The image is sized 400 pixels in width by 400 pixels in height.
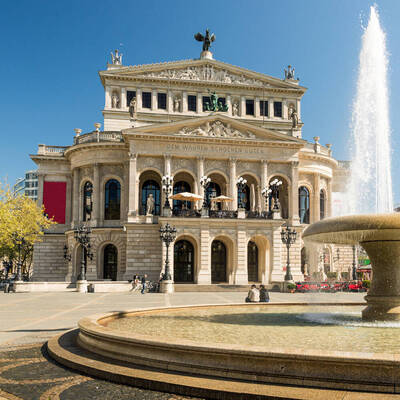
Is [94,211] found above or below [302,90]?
below

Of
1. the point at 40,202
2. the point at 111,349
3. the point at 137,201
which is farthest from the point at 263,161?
the point at 111,349

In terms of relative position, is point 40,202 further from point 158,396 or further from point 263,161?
point 158,396

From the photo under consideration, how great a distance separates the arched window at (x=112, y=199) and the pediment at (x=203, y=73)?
12808mm

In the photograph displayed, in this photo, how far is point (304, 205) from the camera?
5044 cm

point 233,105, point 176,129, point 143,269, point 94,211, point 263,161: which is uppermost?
point 233,105

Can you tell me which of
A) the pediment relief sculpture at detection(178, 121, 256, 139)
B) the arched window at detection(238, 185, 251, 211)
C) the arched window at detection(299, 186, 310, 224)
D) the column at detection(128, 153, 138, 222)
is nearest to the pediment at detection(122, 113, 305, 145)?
the pediment relief sculpture at detection(178, 121, 256, 139)

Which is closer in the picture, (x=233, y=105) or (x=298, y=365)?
(x=298, y=365)

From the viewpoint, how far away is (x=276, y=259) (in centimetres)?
4216

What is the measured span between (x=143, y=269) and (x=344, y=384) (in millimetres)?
36790

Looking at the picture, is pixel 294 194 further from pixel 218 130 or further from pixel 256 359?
pixel 256 359

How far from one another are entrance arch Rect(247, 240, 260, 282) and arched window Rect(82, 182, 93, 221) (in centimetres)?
1696

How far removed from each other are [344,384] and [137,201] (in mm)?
38762

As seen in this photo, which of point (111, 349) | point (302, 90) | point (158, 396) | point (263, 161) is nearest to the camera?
point (158, 396)

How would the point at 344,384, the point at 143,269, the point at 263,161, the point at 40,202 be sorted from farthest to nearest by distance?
the point at 40,202 < the point at 263,161 < the point at 143,269 < the point at 344,384
